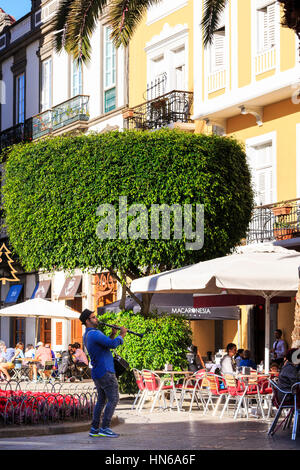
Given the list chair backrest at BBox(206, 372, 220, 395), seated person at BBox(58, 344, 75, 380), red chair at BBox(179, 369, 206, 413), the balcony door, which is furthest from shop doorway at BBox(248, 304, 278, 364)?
chair backrest at BBox(206, 372, 220, 395)

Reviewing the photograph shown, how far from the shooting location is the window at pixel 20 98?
4200 cm

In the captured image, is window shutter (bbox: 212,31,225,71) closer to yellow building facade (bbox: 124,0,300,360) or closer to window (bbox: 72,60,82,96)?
yellow building facade (bbox: 124,0,300,360)

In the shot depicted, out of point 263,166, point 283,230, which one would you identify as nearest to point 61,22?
point 283,230

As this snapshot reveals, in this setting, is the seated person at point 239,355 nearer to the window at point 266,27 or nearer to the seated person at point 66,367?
the seated person at point 66,367

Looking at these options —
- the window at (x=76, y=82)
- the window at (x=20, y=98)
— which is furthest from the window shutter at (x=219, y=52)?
the window at (x=20, y=98)

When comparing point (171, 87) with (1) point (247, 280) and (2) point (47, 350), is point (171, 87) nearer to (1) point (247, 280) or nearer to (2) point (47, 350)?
(2) point (47, 350)

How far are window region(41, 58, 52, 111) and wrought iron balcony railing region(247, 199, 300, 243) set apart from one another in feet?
51.9

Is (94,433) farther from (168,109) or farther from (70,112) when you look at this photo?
(70,112)

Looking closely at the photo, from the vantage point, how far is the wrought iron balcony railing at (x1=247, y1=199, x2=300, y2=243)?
24156 mm

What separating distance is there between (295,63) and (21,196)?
292 inches

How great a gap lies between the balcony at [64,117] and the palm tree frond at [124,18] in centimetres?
2019

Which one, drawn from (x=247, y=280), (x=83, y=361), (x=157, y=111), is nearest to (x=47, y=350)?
(x=83, y=361)

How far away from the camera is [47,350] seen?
27.3 m

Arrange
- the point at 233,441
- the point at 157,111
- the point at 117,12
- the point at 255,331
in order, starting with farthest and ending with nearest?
the point at 157,111 → the point at 255,331 → the point at 117,12 → the point at 233,441
